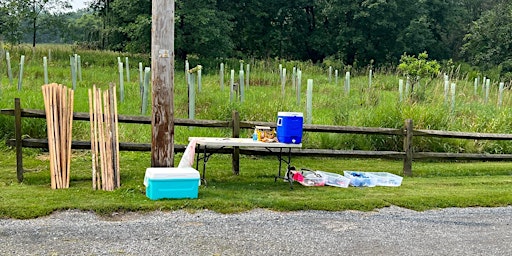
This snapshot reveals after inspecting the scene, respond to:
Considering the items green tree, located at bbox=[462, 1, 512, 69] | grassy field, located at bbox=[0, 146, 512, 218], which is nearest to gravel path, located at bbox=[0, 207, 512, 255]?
grassy field, located at bbox=[0, 146, 512, 218]

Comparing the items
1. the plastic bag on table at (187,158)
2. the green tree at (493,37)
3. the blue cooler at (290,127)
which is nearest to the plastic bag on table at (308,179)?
the blue cooler at (290,127)

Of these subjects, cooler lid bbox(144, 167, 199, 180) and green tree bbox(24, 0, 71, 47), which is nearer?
cooler lid bbox(144, 167, 199, 180)

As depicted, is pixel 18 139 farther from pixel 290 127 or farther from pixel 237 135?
pixel 290 127

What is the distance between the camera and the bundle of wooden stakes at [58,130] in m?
6.54

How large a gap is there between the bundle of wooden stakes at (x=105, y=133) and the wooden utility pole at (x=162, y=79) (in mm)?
508

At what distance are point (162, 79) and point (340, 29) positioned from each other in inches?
1347

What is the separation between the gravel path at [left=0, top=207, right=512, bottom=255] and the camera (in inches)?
175

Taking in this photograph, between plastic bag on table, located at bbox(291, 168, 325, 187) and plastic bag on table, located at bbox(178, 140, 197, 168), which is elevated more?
plastic bag on table, located at bbox(178, 140, 197, 168)

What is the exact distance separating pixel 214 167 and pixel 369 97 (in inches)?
263

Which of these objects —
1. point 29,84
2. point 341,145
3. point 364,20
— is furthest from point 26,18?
point 341,145

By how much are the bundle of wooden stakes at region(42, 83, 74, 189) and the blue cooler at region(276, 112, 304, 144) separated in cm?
268

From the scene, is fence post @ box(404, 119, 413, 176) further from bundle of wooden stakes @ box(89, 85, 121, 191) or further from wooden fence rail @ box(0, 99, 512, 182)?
bundle of wooden stakes @ box(89, 85, 121, 191)

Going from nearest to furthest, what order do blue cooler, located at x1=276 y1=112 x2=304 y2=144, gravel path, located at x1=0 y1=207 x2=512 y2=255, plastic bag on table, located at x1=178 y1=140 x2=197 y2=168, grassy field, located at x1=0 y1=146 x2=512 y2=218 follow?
gravel path, located at x1=0 y1=207 x2=512 y2=255, grassy field, located at x1=0 y1=146 x2=512 y2=218, plastic bag on table, located at x1=178 y1=140 x2=197 y2=168, blue cooler, located at x1=276 y1=112 x2=304 y2=144

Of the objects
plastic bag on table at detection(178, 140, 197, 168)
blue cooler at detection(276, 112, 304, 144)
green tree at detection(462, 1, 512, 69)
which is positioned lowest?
plastic bag on table at detection(178, 140, 197, 168)
